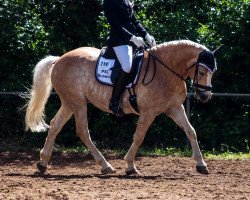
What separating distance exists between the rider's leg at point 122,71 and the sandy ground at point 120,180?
1.10m

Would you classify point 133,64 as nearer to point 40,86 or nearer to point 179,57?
point 179,57

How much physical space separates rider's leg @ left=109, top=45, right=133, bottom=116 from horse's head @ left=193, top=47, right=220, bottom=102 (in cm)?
95

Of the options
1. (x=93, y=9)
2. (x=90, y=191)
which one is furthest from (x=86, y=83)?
(x=93, y=9)

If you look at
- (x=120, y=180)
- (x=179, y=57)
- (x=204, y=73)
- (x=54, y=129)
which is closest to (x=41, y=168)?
(x=54, y=129)

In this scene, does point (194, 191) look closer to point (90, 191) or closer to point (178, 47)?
point (90, 191)

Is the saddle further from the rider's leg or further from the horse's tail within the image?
the horse's tail

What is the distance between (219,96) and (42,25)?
12.7 feet

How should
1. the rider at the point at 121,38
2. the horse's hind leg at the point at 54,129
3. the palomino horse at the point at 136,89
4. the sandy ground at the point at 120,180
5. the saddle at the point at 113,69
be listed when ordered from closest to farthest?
1. the sandy ground at the point at 120,180
2. the rider at the point at 121,38
3. the palomino horse at the point at 136,89
4. the saddle at the point at 113,69
5. the horse's hind leg at the point at 54,129

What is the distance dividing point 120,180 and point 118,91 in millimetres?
1364

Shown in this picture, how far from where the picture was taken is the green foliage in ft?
42.1

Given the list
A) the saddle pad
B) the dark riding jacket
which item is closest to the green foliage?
the saddle pad

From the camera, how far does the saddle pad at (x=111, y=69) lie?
930 cm

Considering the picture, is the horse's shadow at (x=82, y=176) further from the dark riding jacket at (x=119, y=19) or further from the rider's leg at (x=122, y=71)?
the dark riding jacket at (x=119, y=19)

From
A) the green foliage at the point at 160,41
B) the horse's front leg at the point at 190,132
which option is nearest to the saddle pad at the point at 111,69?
the horse's front leg at the point at 190,132
